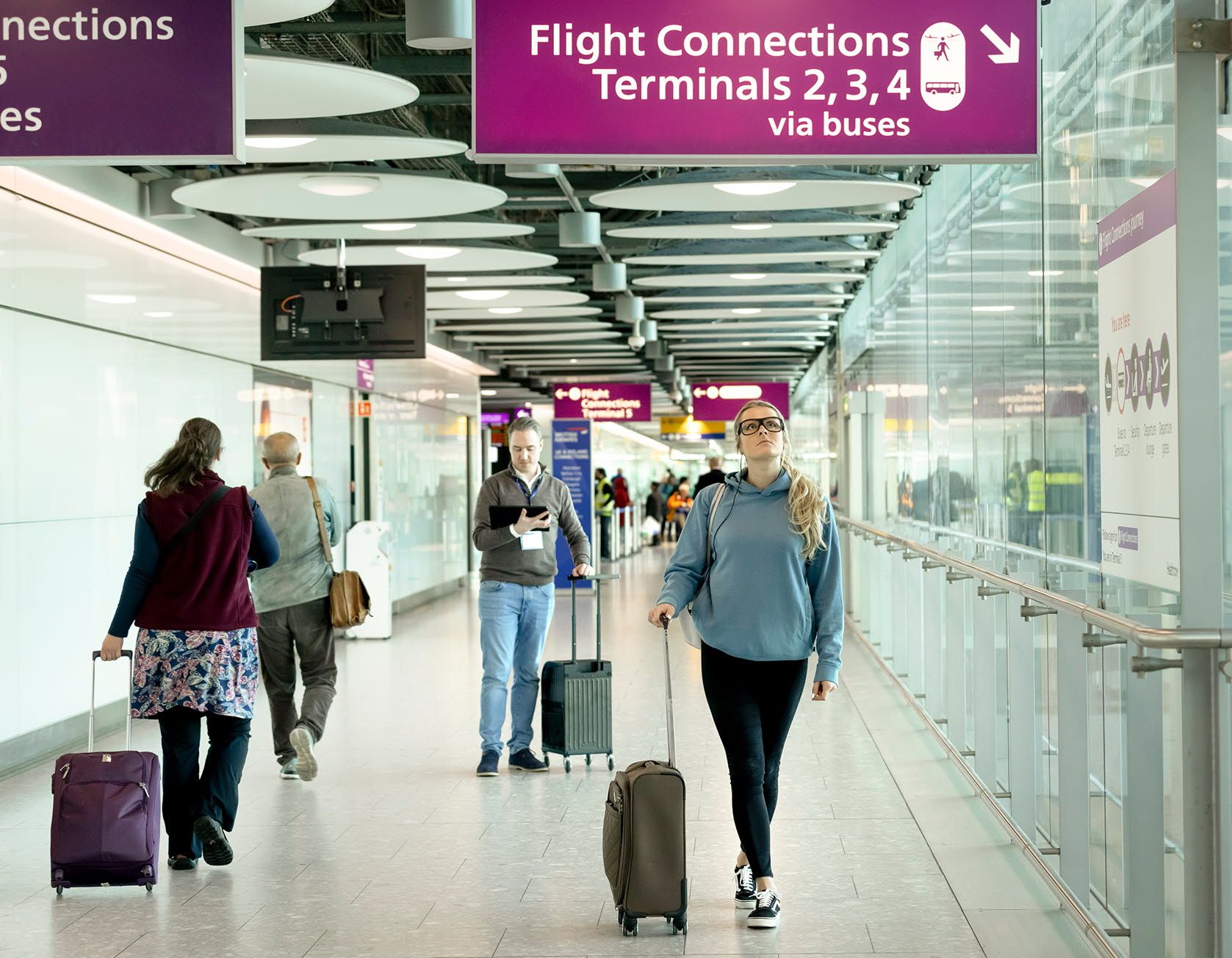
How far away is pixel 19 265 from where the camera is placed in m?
7.75

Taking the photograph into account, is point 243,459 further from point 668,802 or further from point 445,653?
point 668,802

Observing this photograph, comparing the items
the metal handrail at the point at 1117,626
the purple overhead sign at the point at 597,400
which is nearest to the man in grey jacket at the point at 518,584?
the metal handrail at the point at 1117,626

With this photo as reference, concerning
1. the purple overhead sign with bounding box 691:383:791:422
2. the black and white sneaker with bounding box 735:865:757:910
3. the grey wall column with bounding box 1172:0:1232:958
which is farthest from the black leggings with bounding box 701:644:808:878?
the purple overhead sign with bounding box 691:383:791:422

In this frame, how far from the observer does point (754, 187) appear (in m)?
8.23

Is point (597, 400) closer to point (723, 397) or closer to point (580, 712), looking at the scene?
point (723, 397)

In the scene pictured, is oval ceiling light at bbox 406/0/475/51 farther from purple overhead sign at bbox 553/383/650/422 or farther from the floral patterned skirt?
purple overhead sign at bbox 553/383/650/422

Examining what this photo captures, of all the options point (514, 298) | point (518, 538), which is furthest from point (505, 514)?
point (514, 298)

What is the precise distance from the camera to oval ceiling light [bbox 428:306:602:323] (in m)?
16.1

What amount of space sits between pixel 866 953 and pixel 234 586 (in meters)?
2.59

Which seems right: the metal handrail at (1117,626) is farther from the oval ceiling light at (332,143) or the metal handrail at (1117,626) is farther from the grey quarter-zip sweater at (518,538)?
the oval ceiling light at (332,143)

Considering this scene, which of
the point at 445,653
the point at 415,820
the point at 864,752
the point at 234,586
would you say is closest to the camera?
the point at 234,586

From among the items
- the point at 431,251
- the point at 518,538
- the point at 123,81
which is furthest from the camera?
the point at 431,251

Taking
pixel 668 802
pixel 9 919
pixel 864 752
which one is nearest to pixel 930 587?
pixel 864 752

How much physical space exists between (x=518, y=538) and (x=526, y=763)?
3.63 ft
